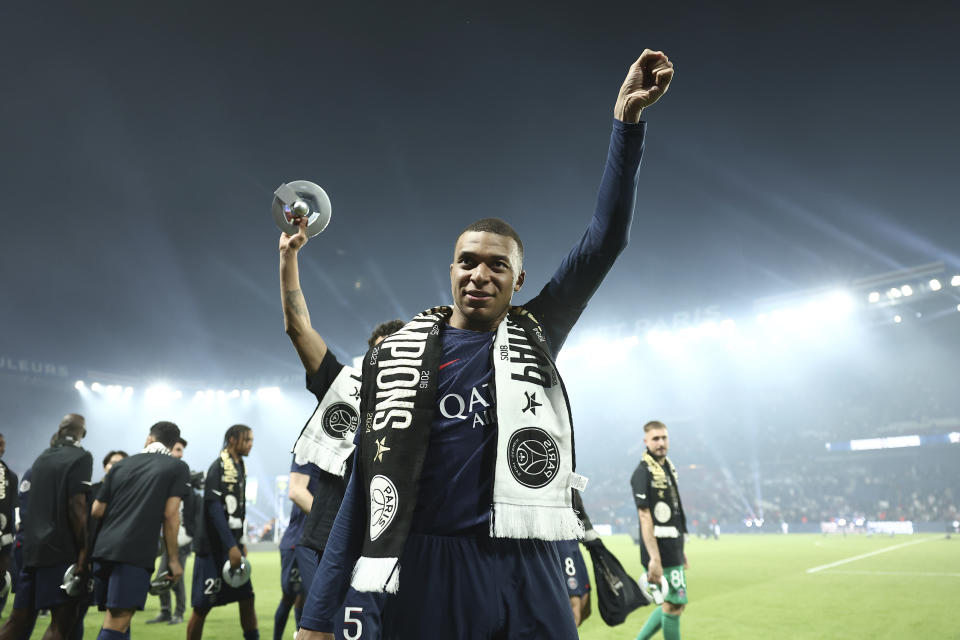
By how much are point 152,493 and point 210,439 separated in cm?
4719

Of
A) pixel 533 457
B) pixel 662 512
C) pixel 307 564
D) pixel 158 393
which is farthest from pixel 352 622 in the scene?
pixel 158 393

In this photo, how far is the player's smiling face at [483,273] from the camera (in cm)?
209

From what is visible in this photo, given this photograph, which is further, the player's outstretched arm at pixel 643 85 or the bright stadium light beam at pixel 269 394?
the bright stadium light beam at pixel 269 394

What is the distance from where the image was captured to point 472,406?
2002 mm

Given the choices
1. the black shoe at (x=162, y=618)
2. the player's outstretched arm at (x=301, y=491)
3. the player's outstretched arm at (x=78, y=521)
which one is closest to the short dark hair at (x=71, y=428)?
the player's outstretched arm at (x=78, y=521)

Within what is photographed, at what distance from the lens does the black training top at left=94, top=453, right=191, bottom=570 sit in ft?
16.2

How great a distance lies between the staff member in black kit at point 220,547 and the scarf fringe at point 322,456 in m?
2.77

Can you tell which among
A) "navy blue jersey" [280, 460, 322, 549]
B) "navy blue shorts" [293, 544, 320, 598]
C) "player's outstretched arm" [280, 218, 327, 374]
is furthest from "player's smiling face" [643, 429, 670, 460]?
"player's outstretched arm" [280, 218, 327, 374]

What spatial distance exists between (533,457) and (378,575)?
0.55 metres

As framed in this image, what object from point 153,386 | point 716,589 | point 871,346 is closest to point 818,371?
point 871,346

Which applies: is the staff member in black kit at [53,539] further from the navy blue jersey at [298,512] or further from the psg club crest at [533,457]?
the psg club crest at [533,457]

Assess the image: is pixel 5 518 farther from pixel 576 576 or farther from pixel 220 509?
pixel 576 576

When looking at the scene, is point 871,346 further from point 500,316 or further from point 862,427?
point 500,316

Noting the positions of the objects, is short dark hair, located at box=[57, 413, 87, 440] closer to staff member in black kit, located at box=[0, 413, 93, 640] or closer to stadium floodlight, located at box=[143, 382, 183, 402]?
staff member in black kit, located at box=[0, 413, 93, 640]
